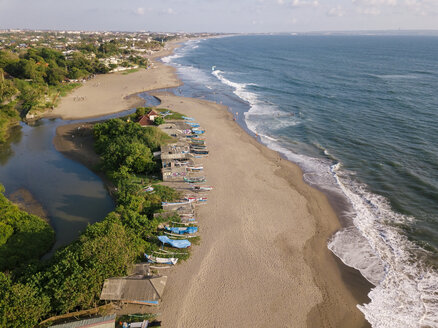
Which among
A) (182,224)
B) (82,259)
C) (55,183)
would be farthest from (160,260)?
(55,183)

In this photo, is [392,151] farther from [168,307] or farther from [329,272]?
[168,307]

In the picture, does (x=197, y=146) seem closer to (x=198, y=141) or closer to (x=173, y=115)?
(x=198, y=141)

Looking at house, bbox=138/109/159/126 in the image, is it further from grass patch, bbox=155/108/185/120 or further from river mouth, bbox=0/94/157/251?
river mouth, bbox=0/94/157/251

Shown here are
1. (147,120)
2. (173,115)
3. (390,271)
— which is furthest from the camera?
(173,115)

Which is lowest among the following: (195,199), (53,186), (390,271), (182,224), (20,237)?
(390,271)

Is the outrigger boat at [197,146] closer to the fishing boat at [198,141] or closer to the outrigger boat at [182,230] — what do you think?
the fishing boat at [198,141]

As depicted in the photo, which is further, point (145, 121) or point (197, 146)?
point (145, 121)

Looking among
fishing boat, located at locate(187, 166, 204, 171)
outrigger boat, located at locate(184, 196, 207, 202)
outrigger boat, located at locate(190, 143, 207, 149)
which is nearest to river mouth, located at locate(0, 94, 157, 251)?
outrigger boat, located at locate(184, 196, 207, 202)
